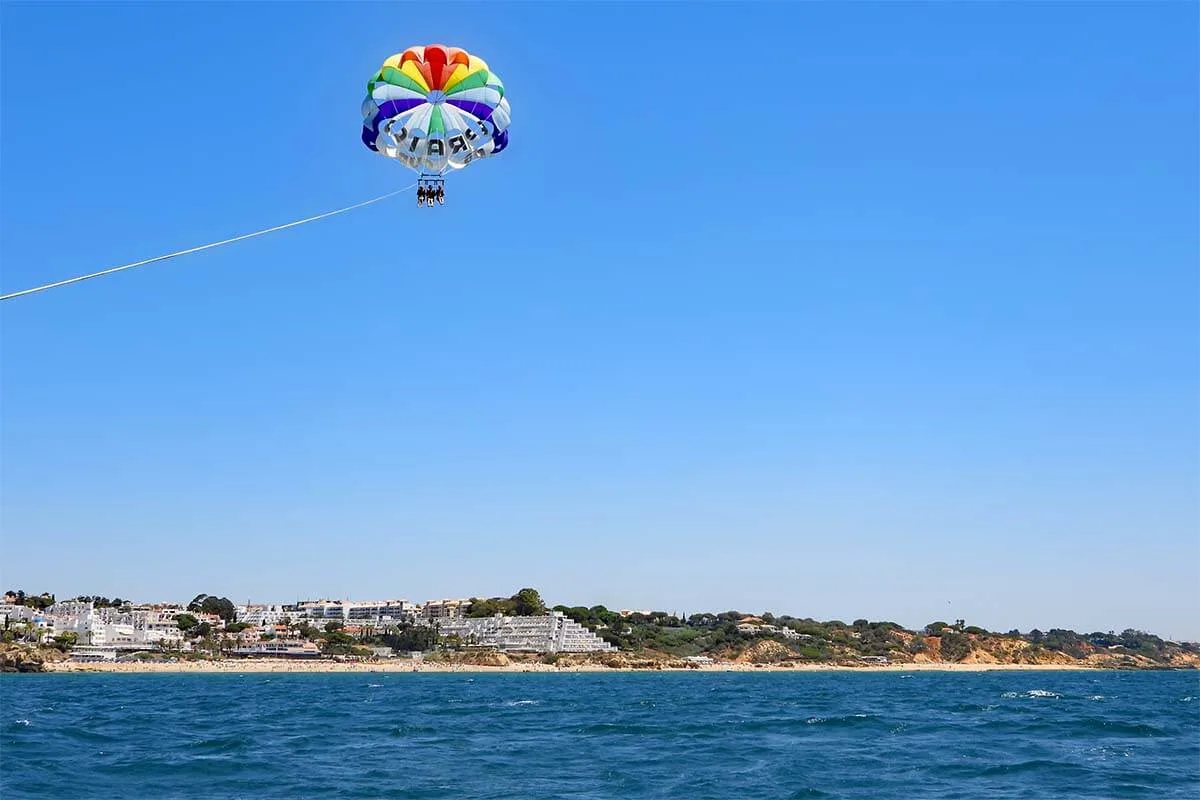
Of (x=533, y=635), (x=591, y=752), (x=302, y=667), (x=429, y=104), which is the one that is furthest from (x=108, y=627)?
(x=429, y=104)

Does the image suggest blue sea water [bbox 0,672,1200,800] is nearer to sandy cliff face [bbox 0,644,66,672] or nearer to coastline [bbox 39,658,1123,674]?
sandy cliff face [bbox 0,644,66,672]

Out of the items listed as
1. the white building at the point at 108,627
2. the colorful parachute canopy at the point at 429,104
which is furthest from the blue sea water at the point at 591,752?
the white building at the point at 108,627

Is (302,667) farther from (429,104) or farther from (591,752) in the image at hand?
(429,104)

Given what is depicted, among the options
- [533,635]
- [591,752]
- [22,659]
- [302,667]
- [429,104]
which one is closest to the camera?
[429,104]

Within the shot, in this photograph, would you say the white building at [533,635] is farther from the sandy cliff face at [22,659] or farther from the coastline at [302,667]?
the sandy cliff face at [22,659]

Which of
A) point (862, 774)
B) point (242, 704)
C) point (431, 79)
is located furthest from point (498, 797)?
point (242, 704)

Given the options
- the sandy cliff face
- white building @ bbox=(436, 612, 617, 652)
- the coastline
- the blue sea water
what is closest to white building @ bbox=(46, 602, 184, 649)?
the coastline

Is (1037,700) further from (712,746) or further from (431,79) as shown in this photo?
(431,79)
